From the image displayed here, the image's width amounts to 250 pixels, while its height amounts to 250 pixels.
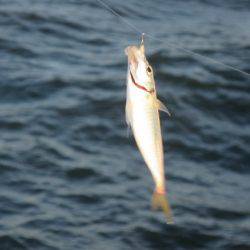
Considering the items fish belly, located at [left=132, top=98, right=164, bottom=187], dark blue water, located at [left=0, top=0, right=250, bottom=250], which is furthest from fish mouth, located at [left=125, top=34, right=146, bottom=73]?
dark blue water, located at [left=0, top=0, right=250, bottom=250]

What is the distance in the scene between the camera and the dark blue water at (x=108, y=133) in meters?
8.26

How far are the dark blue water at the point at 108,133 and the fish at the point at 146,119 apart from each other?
12.0ft

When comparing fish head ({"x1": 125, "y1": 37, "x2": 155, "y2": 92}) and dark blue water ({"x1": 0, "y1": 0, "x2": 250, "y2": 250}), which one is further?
dark blue water ({"x1": 0, "y1": 0, "x2": 250, "y2": 250})

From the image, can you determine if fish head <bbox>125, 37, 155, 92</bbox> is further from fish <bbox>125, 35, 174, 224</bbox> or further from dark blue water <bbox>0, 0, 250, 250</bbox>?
dark blue water <bbox>0, 0, 250, 250</bbox>

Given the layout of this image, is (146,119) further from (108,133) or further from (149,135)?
(108,133)

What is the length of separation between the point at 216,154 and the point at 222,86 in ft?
6.29

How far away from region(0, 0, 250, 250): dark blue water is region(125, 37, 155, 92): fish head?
363 centimetres

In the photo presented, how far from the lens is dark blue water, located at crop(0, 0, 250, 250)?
8.26 m

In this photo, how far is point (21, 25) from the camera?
1280cm

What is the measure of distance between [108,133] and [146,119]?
18.8 feet

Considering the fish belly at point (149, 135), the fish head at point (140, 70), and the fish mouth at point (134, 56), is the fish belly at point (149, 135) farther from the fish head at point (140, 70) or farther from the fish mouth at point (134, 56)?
the fish mouth at point (134, 56)

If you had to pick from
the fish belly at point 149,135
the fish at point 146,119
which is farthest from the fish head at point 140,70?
the fish belly at point 149,135

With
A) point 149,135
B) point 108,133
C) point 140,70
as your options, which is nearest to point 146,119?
point 149,135

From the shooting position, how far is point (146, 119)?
433 cm
